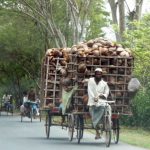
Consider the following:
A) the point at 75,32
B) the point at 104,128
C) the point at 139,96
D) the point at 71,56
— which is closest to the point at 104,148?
the point at 104,128

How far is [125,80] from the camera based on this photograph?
57.2 ft

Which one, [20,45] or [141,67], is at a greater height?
[20,45]

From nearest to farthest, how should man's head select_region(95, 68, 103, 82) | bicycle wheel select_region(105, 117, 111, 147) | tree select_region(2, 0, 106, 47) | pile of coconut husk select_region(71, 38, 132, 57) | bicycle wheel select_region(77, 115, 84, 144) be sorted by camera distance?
1. bicycle wheel select_region(105, 117, 111, 147)
2. man's head select_region(95, 68, 103, 82)
3. bicycle wheel select_region(77, 115, 84, 144)
4. pile of coconut husk select_region(71, 38, 132, 57)
5. tree select_region(2, 0, 106, 47)

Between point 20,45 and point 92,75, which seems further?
point 20,45

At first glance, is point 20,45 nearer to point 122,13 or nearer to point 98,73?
point 122,13

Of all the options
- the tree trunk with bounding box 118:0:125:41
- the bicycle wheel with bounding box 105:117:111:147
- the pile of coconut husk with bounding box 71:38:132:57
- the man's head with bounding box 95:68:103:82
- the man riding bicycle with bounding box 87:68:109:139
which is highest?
the tree trunk with bounding box 118:0:125:41

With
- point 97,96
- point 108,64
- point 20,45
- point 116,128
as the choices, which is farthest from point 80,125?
point 20,45

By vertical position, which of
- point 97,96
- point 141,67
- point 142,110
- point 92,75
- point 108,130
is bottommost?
point 108,130

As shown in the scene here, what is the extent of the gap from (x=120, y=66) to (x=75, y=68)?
121cm

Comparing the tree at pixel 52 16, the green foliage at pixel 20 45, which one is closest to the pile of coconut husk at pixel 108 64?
the tree at pixel 52 16

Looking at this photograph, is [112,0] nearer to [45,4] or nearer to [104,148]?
[45,4]

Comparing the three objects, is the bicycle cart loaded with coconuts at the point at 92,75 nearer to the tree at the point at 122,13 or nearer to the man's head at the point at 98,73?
the man's head at the point at 98,73

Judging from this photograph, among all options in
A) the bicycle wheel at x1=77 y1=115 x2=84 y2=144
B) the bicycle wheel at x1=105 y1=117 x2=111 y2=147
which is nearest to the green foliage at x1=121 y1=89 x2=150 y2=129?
the bicycle wheel at x1=77 y1=115 x2=84 y2=144

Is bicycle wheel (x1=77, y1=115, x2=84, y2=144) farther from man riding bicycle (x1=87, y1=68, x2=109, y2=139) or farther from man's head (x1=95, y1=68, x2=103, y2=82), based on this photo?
man's head (x1=95, y1=68, x2=103, y2=82)
